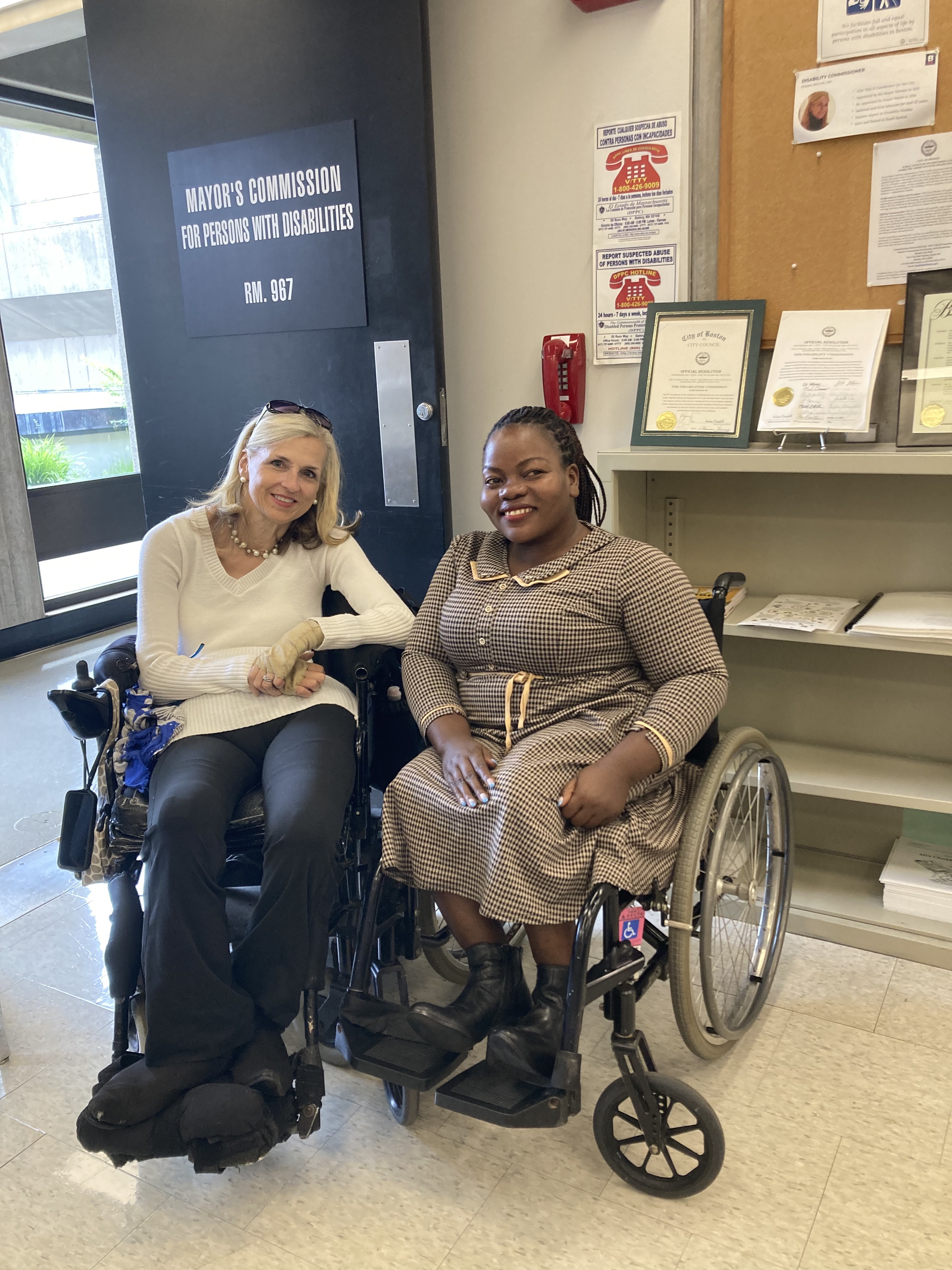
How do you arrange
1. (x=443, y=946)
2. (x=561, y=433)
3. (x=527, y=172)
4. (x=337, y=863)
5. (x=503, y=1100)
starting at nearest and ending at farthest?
(x=503, y=1100) < (x=337, y=863) < (x=561, y=433) < (x=443, y=946) < (x=527, y=172)

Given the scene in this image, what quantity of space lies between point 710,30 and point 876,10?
347mm

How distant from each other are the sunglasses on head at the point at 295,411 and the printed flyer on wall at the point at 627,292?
807mm

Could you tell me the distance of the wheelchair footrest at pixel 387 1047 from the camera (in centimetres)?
149

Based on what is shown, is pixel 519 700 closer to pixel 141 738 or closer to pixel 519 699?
pixel 519 699

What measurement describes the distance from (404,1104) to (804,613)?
4.20 ft

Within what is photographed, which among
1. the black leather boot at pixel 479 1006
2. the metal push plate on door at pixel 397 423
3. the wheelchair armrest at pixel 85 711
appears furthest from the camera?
the metal push plate on door at pixel 397 423

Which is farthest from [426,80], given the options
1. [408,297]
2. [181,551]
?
[181,551]

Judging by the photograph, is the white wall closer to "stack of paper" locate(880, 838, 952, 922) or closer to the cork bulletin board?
the cork bulletin board

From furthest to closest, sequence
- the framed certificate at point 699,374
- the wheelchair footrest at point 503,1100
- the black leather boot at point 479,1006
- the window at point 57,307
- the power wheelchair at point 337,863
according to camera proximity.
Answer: the window at point 57,307, the framed certificate at point 699,374, the power wheelchair at point 337,863, the black leather boot at point 479,1006, the wheelchair footrest at point 503,1100

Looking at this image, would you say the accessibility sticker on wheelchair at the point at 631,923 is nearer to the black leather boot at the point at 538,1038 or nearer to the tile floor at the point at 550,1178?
the black leather boot at the point at 538,1038

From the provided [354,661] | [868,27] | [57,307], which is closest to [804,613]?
[354,661]

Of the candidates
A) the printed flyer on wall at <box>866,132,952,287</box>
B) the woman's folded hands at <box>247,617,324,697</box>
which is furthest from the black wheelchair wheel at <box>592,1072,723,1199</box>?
the printed flyer on wall at <box>866,132,952,287</box>

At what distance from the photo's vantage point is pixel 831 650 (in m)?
2.36

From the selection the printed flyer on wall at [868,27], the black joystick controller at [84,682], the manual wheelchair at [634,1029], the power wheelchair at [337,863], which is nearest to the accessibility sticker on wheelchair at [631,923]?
the manual wheelchair at [634,1029]
